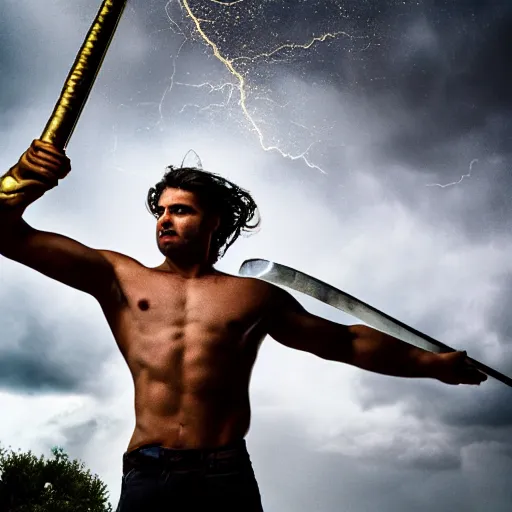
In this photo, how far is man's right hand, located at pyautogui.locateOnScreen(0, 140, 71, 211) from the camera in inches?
104

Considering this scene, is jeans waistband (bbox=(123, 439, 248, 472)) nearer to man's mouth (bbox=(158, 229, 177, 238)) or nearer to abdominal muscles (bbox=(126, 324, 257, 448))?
abdominal muscles (bbox=(126, 324, 257, 448))

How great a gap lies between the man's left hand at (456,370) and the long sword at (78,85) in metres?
2.58

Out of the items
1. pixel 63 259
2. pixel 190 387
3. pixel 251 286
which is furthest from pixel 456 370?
pixel 63 259

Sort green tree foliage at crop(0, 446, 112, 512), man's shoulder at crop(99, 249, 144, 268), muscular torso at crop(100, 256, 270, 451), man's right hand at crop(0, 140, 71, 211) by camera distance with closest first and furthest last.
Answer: man's right hand at crop(0, 140, 71, 211), muscular torso at crop(100, 256, 270, 451), man's shoulder at crop(99, 249, 144, 268), green tree foliage at crop(0, 446, 112, 512)

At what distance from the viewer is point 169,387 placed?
121 inches

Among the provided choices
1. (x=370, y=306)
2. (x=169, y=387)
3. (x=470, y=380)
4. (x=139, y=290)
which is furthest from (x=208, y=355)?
(x=470, y=380)

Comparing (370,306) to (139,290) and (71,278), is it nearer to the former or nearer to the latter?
(139,290)

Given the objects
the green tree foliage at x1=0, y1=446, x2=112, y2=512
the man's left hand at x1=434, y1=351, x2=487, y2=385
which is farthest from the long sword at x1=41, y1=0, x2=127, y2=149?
the green tree foliage at x1=0, y1=446, x2=112, y2=512

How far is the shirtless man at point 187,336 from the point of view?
292 cm

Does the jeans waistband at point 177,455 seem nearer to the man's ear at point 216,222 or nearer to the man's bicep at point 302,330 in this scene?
the man's bicep at point 302,330

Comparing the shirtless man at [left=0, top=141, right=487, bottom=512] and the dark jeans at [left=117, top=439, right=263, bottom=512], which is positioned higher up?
the shirtless man at [left=0, top=141, right=487, bottom=512]

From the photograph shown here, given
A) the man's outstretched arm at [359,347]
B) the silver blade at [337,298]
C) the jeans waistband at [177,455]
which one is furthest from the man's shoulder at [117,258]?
the jeans waistband at [177,455]

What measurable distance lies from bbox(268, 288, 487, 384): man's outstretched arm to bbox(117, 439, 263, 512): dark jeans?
34.1 inches

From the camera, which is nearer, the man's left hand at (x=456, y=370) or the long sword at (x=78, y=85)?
the long sword at (x=78, y=85)
